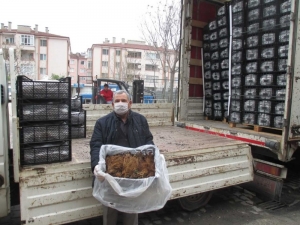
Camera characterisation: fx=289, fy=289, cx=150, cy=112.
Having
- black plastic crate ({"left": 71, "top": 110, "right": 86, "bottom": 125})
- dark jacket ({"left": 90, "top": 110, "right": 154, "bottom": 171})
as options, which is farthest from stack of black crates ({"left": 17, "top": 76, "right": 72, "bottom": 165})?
black plastic crate ({"left": 71, "top": 110, "right": 86, "bottom": 125})

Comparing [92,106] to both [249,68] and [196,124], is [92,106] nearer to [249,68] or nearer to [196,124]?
[196,124]

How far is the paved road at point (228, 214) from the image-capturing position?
3.90 m

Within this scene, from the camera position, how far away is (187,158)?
363cm

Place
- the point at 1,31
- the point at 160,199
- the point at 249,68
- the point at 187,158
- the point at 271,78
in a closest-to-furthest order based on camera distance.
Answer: the point at 160,199 → the point at 187,158 → the point at 271,78 → the point at 249,68 → the point at 1,31

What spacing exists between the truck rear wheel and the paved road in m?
0.09

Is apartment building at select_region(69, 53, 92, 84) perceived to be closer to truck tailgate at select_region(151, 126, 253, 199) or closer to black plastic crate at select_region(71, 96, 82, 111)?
black plastic crate at select_region(71, 96, 82, 111)

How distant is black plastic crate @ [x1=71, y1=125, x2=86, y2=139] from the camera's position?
448 centimetres

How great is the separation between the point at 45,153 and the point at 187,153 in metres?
1.71

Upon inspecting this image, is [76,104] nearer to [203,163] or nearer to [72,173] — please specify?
[72,173]

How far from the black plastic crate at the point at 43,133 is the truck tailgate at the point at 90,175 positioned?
0.27m

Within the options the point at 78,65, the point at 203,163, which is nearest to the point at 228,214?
the point at 203,163

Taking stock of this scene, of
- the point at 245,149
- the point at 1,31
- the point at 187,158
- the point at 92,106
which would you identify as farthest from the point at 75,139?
the point at 1,31

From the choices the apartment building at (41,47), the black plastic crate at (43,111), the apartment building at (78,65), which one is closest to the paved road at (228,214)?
the black plastic crate at (43,111)

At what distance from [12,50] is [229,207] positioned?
3698 millimetres
